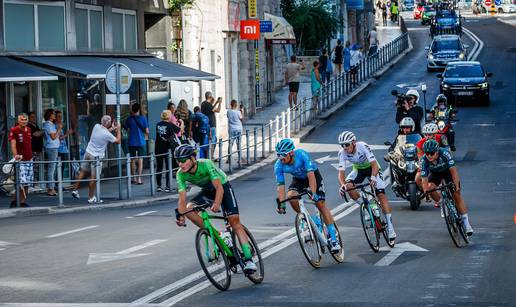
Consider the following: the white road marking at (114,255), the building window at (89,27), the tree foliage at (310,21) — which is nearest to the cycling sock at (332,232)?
the white road marking at (114,255)

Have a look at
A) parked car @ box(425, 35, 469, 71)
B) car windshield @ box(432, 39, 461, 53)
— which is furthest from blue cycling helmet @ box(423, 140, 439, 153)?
car windshield @ box(432, 39, 461, 53)

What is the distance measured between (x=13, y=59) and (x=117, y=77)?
2.60m

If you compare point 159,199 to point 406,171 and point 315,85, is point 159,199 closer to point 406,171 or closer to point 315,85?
point 406,171

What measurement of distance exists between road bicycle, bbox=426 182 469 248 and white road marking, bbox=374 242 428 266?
504 millimetres

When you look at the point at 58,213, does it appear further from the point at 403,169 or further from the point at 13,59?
the point at 403,169

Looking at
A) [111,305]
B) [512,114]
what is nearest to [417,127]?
[111,305]

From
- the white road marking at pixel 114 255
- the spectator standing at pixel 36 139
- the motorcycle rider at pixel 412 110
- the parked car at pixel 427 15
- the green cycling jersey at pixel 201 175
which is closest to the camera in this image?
the green cycling jersey at pixel 201 175

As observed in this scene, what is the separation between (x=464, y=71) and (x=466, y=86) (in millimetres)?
1293

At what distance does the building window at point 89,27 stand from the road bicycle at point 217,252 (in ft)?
59.6

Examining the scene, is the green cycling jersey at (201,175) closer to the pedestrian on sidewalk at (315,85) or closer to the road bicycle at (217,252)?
the road bicycle at (217,252)

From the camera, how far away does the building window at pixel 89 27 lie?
32219mm

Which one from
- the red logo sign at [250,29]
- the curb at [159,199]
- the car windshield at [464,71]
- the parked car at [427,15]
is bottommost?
the curb at [159,199]

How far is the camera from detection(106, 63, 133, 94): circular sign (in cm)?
2791

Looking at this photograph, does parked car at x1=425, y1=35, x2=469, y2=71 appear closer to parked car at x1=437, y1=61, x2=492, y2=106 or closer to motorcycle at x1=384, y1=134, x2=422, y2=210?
parked car at x1=437, y1=61, x2=492, y2=106
